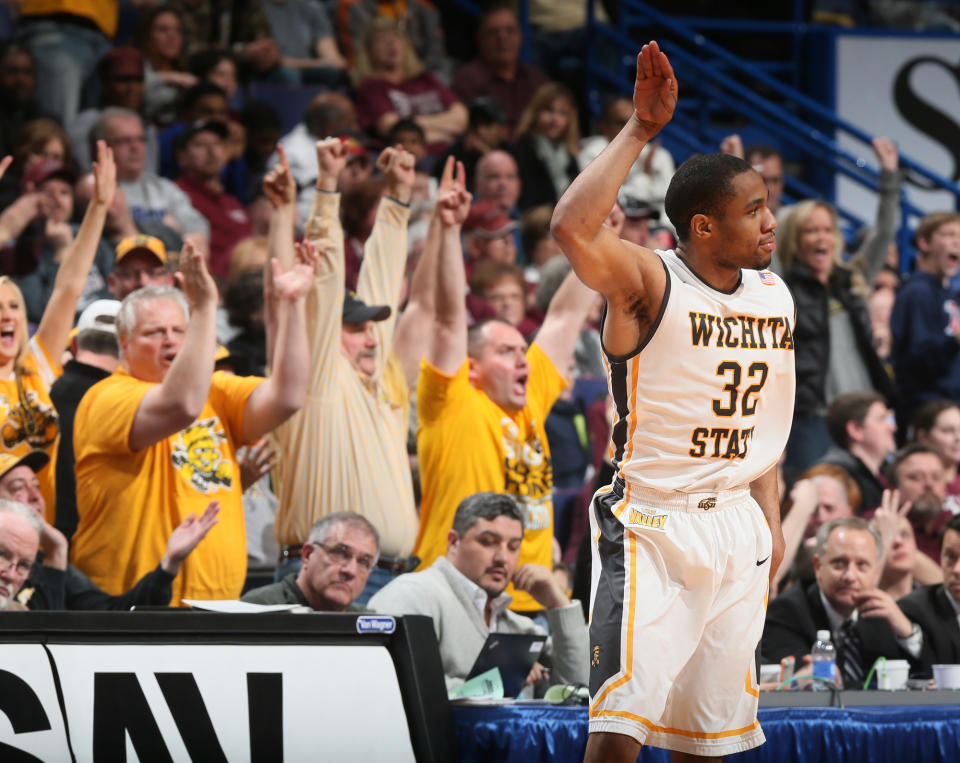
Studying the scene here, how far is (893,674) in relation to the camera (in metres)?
5.41

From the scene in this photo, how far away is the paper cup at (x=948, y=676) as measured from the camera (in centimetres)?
531

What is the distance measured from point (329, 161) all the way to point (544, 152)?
438cm

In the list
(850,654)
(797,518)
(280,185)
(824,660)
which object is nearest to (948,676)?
(824,660)

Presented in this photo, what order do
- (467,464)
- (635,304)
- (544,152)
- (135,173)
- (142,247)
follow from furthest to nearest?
(544,152) < (135,173) < (142,247) < (467,464) < (635,304)

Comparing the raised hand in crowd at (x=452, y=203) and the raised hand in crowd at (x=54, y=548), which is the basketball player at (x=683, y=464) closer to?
the raised hand in crowd at (x=54, y=548)

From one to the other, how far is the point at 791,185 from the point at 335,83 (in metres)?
3.49

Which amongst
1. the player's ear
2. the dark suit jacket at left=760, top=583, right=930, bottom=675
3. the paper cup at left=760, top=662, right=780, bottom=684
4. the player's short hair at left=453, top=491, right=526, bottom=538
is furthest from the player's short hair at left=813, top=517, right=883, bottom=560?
the player's ear

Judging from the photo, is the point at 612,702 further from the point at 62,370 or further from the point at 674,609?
the point at 62,370

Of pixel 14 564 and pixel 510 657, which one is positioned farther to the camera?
pixel 510 657

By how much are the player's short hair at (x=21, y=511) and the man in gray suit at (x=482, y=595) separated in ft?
3.91

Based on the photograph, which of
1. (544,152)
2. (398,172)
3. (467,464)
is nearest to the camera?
(467,464)

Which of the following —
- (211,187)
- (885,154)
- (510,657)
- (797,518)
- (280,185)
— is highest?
(885,154)

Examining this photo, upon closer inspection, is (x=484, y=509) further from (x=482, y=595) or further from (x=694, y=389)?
(x=694, y=389)

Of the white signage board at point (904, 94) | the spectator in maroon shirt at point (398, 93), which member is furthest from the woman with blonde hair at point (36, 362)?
the white signage board at point (904, 94)
